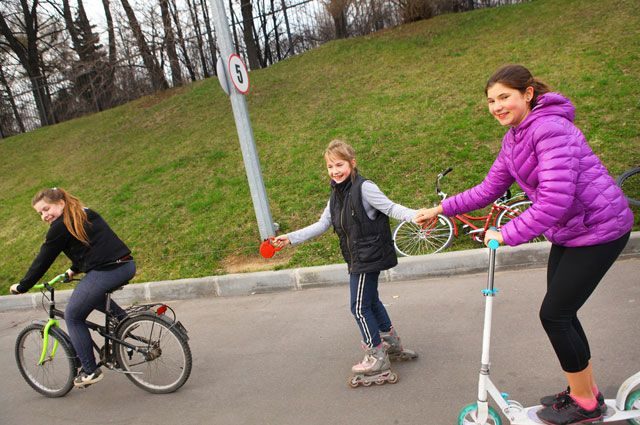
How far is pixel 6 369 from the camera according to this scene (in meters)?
4.87

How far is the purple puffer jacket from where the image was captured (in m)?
2.12

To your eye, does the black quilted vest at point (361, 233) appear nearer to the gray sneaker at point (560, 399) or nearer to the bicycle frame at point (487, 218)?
the gray sneaker at point (560, 399)

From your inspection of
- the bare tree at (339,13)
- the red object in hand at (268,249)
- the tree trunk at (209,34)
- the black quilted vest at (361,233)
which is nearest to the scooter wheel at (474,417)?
the black quilted vest at (361,233)

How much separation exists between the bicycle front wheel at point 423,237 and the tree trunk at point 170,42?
1289 cm

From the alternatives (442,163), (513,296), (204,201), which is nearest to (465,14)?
(442,163)

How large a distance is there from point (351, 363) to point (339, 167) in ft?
5.19

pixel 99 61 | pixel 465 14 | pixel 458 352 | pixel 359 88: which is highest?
pixel 99 61

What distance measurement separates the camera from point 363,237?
3248mm

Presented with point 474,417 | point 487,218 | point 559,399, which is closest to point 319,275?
point 487,218

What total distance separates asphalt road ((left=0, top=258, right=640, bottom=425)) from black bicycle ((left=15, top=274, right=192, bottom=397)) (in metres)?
0.14

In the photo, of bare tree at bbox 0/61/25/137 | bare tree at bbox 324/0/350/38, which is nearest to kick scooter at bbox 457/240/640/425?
bare tree at bbox 324/0/350/38

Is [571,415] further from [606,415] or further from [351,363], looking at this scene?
[351,363]

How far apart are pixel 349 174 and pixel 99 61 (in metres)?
16.3

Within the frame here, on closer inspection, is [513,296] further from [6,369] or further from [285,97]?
[285,97]
